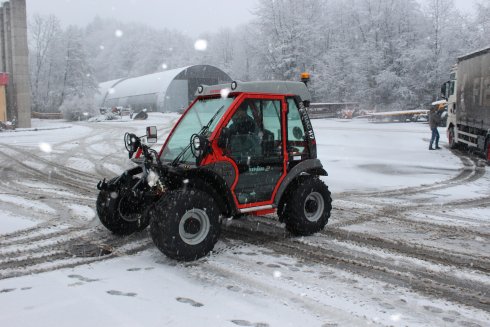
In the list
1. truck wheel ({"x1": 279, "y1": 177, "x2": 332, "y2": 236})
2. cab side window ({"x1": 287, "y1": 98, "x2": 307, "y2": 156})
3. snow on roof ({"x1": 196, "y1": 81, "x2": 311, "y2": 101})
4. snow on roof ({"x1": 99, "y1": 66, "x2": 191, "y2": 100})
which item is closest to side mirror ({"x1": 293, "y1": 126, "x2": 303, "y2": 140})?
cab side window ({"x1": 287, "y1": 98, "x2": 307, "y2": 156})

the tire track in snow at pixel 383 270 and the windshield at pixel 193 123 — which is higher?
the windshield at pixel 193 123

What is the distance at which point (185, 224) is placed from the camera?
529 cm

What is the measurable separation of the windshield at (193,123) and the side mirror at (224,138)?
18cm

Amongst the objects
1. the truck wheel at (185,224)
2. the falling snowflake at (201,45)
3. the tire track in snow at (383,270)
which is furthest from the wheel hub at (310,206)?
the falling snowflake at (201,45)

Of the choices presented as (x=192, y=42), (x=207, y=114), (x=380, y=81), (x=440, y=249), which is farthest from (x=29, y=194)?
(x=192, y=42)

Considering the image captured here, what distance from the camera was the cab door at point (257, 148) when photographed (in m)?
5.82

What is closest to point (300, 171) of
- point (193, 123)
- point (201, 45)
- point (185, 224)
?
point (193, 123)

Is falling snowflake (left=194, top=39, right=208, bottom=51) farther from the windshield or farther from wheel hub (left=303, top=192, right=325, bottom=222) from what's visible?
wheel hub (left=303, top=192, right=325, bottom=222)

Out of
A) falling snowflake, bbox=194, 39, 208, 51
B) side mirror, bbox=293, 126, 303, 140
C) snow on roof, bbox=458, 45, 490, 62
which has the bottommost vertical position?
side mirror, bbox=293, 126, 303, 140

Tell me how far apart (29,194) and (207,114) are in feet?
17.0

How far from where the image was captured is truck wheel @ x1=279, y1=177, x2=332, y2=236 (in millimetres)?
6262

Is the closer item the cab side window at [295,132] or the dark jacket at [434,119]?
the cab side window at [295,132]

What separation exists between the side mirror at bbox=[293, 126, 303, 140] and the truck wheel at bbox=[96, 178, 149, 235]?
2.14m

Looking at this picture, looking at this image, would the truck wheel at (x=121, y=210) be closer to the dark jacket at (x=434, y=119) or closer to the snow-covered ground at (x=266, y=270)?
the snow-covered ground at (x=266, y=270)
